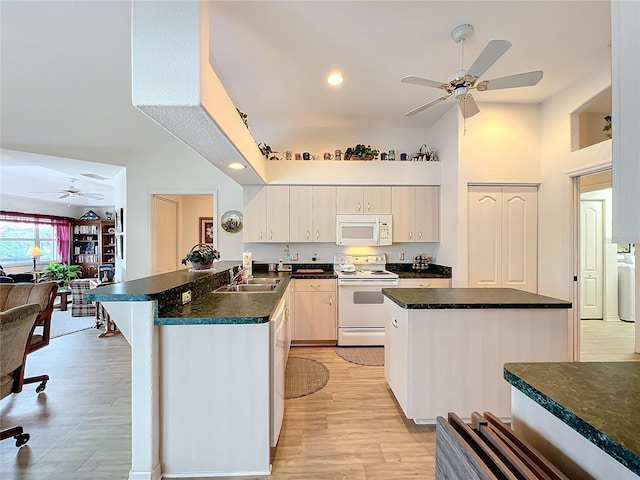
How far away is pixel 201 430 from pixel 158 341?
567 millimetres

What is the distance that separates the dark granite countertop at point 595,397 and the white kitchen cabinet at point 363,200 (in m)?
3.28

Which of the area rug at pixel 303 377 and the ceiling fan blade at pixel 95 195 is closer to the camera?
the area rug at pixel 303 377

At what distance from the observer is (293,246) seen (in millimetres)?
4535

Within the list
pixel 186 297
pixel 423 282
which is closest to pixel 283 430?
pixel 186 297

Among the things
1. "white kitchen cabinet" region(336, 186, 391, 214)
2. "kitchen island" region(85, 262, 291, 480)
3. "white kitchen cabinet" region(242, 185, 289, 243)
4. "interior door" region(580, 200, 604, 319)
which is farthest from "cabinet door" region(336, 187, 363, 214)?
"interior door" region(580, 200, 604, 319)

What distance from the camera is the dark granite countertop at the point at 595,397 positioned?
2.06 feet

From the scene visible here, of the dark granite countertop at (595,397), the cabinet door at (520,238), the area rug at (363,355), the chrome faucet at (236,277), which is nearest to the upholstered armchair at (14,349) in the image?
the chrome faucet at (236,277)

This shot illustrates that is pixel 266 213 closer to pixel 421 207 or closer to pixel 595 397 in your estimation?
pixel 421 207

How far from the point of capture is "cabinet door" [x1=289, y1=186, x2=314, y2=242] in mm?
4172

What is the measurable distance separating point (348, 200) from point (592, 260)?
4.49 meters

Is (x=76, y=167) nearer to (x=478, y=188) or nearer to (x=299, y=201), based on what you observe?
(x=299, y=201)

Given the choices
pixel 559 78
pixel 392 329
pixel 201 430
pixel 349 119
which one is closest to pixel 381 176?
pixel 349 119

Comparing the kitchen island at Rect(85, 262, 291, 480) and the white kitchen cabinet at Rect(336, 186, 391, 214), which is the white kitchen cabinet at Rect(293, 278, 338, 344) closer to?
the white kitchen cabinet at Rect(336, 186, 391, 214)

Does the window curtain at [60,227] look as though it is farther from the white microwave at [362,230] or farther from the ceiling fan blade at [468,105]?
the ceiling fan blade at [468,105]
